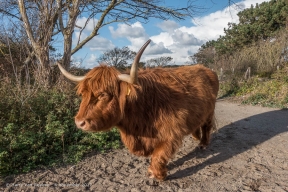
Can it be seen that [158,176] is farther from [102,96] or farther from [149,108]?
[102,96]

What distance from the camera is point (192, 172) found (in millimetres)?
3471

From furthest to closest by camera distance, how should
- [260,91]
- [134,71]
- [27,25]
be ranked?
[260,91], [27,25], [134,71]

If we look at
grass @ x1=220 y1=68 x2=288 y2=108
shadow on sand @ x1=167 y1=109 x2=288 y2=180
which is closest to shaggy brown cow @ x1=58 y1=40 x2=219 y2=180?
shadow on sand @ x1=167 y1=109 x2=288 y2=180

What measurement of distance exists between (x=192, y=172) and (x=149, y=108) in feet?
4.20

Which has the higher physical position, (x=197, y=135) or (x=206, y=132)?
(x=206, y=132)

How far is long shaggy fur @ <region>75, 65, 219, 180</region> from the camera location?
257cm

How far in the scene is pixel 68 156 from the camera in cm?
382

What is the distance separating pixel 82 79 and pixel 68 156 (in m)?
1.70

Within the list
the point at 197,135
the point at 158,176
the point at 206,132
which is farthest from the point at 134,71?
the point at 197,135

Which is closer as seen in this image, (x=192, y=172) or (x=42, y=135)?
(x=192, y=172)

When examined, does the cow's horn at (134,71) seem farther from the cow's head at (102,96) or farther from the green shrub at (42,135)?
the green shrub at (42,135)

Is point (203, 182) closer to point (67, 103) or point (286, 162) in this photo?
point (286, 162)

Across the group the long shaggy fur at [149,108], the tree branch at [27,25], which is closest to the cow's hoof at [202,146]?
the long shaggy fur at [149,108]

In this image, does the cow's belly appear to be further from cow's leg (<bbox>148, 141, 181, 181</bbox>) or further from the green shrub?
the green shrub
